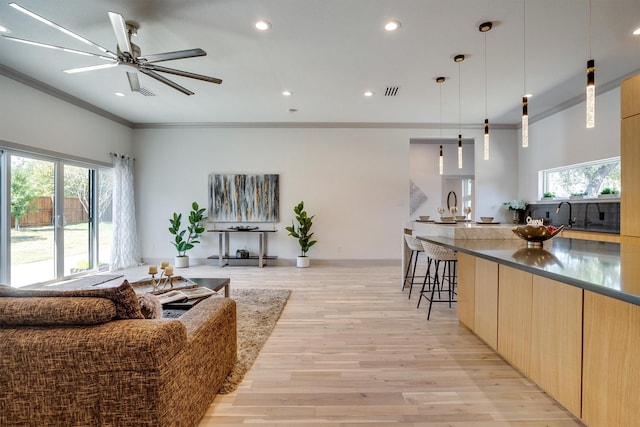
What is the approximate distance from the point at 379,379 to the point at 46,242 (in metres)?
5.10

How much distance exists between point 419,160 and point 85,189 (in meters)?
7.23

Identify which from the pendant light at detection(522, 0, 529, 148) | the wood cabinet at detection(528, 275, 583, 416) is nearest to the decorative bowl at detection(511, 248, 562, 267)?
the wood cabinet at detection(528, 275, 583, 416)

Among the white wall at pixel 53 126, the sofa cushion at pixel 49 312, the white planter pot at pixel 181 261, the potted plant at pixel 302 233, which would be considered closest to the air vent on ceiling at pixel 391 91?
the potted plant at pixel 302 233

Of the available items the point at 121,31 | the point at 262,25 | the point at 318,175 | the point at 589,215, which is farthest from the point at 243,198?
the point at 589,215

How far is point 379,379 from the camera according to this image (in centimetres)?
198

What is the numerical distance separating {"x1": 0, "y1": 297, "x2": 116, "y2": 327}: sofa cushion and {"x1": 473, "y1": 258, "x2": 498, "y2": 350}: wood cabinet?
97.2 inches

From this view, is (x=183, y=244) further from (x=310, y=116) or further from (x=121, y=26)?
(x=121, y=26)

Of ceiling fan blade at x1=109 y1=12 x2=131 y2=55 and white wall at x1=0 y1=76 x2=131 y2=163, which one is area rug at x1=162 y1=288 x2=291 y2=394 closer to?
ceiling fan blade at x1=109 y1=12 x2=131 y2=55

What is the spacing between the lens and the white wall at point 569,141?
159 inches

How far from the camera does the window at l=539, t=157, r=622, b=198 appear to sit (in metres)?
4.16

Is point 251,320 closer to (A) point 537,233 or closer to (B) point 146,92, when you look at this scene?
(A) point 537,233

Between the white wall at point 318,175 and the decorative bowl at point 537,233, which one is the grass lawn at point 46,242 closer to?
the white wall at point 318,175

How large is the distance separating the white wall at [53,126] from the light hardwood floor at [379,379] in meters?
4.22

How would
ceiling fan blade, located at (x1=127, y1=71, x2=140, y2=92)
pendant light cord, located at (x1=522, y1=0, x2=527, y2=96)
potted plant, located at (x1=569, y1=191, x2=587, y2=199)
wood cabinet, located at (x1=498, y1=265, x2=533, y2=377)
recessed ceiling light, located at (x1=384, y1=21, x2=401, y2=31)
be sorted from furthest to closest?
1. potted plant, located at (x1=569, y1=191, x2=587, y2=199)
2. ceiling fan blade, located at (x1=127, y1=71, x2=140, y2=92)
3. recessed ceiling light, located at (x1=384, y1=21, x2=401, y2=31)
4. pendant light cord, located at (x1=522, y1=0, x2=527, y2=96)
5. wood cabinet, located at (x1=498, y1=265, x2=533, y2=377)
